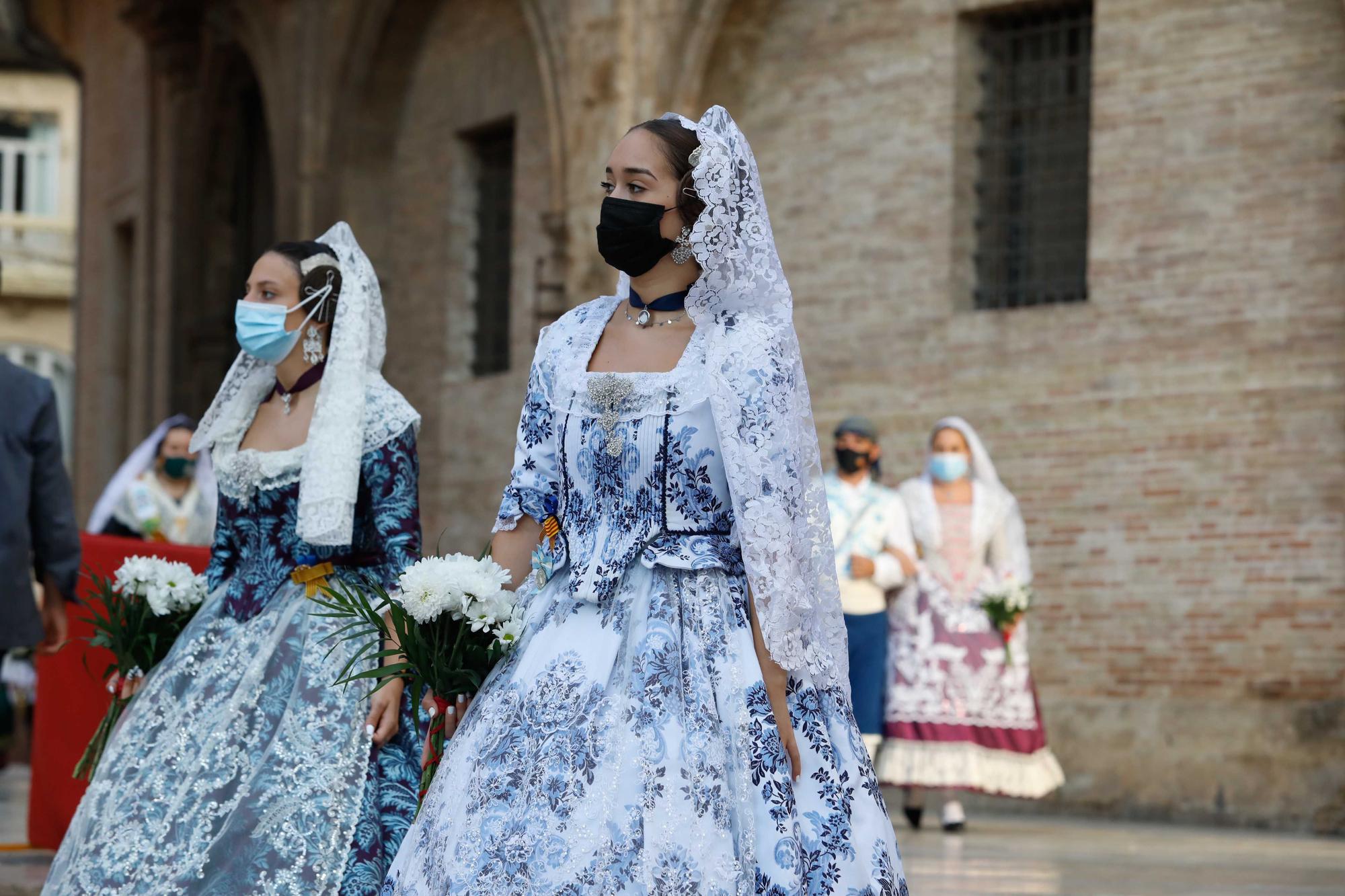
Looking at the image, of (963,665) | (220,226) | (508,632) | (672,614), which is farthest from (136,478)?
(220,226)

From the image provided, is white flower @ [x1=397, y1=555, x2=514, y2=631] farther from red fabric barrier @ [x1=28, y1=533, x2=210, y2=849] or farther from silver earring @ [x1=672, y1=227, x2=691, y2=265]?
red fabric barrier @ [x1=28, y1=533, x2=210, y2=849]

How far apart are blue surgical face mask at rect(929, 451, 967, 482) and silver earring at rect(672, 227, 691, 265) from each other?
7.15 meters

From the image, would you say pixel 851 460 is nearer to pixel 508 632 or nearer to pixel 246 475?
pixel 246 475

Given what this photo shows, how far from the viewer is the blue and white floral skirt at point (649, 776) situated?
142 inches

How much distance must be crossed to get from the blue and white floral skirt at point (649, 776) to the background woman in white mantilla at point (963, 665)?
6.92 meters

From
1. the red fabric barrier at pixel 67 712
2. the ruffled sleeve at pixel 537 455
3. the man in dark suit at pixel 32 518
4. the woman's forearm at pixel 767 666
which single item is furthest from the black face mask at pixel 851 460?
the woman's forearm at pixel 767 666

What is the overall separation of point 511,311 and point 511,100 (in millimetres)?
1710

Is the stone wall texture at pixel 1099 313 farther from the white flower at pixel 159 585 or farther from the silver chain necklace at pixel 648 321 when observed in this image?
the silver chain necklace at pixel 648 321

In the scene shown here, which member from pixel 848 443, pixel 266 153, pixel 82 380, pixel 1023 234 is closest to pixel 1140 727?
pixel 848 443

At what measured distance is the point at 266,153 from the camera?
22031mm

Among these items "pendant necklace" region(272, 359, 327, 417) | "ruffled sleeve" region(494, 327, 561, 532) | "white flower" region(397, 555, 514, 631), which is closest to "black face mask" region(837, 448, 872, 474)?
"pendant necklace" region(272, 359, 327, 417)

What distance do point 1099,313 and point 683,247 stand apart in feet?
27.4

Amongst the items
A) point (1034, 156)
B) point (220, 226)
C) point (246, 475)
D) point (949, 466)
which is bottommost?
point (246, 475)

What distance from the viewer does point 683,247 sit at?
13.3 feet
